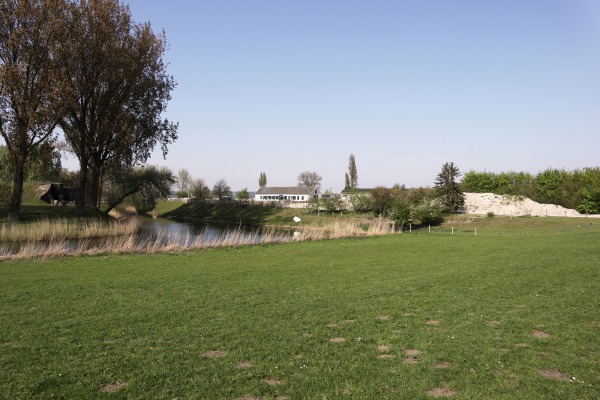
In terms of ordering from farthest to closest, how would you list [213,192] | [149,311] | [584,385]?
[213,192]
[149,311]
[584,385]

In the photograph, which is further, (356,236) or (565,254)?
(356,236)

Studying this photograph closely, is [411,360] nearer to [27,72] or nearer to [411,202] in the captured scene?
[27,72]

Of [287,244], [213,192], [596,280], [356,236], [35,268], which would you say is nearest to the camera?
[596,280]

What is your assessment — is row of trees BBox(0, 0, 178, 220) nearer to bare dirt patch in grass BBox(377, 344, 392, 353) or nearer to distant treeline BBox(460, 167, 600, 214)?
bare dirt patch in grass BBox(377, 344, 392, 353)

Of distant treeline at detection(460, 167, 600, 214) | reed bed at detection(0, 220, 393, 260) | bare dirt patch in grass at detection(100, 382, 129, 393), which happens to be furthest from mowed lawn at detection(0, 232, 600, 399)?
distant treeline at detection(460, 167, 600, 214)

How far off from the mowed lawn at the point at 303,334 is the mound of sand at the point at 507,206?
142 feet

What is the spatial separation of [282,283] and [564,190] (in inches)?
2137

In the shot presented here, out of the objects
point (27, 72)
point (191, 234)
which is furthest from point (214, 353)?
point (191, 234)

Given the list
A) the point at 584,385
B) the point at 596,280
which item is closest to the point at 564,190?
the point at 596,280

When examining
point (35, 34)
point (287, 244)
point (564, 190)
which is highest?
point (35, 34)

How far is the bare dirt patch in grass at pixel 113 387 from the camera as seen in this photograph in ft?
17.4

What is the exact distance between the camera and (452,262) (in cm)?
1755

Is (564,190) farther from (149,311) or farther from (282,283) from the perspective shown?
(149,311)

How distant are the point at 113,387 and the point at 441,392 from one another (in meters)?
4.06
